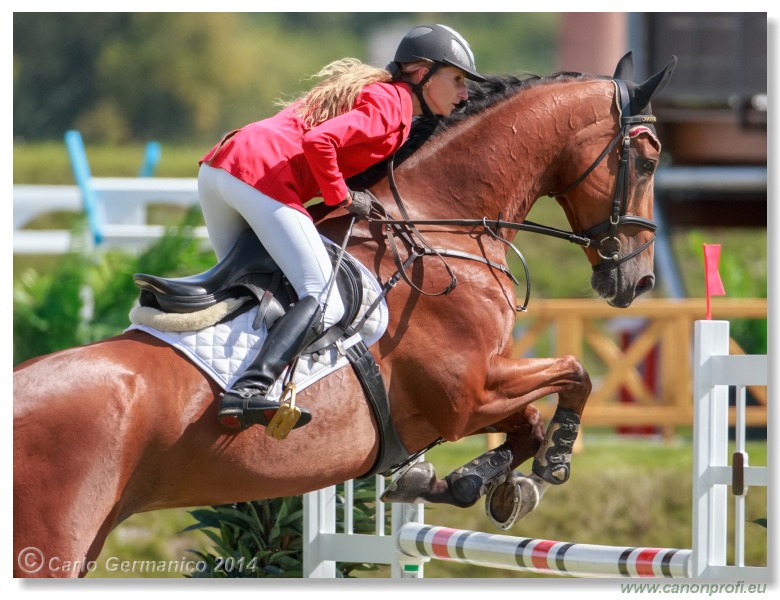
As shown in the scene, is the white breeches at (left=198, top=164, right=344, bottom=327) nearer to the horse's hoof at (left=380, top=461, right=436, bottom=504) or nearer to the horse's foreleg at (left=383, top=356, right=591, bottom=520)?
the horse's foreleg at (left=383, top=356, right=591, bottom=520)

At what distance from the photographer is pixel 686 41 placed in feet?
34.8

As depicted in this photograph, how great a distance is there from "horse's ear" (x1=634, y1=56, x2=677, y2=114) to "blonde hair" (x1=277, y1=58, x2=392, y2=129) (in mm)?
876

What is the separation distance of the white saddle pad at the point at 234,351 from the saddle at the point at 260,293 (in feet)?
0.08

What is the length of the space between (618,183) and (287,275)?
1.21m

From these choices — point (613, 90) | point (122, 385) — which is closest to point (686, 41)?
point (613, 90)

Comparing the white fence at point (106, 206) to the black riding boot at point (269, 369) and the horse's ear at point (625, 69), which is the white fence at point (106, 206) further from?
the black riding boot at point (269, 369)

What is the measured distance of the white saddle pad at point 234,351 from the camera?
3.17 m

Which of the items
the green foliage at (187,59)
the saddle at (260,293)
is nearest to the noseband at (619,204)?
the saddle at (260,293)

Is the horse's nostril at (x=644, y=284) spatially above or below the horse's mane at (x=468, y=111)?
below

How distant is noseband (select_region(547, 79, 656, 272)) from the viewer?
373 centimetres

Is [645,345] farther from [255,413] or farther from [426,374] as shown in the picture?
[255,413]

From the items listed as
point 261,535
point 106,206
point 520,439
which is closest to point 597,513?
point 261,535

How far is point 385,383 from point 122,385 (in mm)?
822

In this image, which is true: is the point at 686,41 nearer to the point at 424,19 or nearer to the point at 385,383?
the point at 385,383
